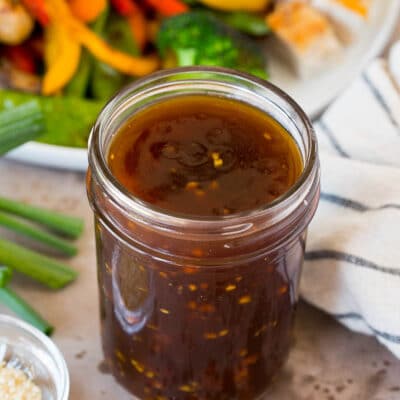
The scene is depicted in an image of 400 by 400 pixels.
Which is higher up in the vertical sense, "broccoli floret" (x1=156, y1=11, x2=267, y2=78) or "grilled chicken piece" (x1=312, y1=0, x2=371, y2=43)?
"grilled chicken piece" (x1=312, y1=0, x2=371, y2=43)

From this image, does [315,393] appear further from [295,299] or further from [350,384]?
[295,299]

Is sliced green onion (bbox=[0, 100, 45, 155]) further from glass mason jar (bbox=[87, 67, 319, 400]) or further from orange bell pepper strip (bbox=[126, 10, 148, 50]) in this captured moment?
orange bell pepper strip (bbox=[126, 10, 148, 50])

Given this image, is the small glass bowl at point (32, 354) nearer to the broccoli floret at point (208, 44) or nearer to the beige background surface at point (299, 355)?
the beige background surface at point (299, 355)

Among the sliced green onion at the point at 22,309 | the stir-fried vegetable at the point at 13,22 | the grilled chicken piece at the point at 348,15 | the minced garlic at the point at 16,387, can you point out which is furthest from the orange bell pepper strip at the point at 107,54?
the minced garlic at the point at 16,387

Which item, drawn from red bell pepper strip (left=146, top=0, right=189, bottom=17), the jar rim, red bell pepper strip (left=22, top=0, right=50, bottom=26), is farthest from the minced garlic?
red bell pepper strip (left=146, top=0, right=189, bottom=17)

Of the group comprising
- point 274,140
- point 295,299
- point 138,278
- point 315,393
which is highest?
point 274,140

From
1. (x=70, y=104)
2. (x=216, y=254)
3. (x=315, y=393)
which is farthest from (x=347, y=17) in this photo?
(x=216, y=254)
